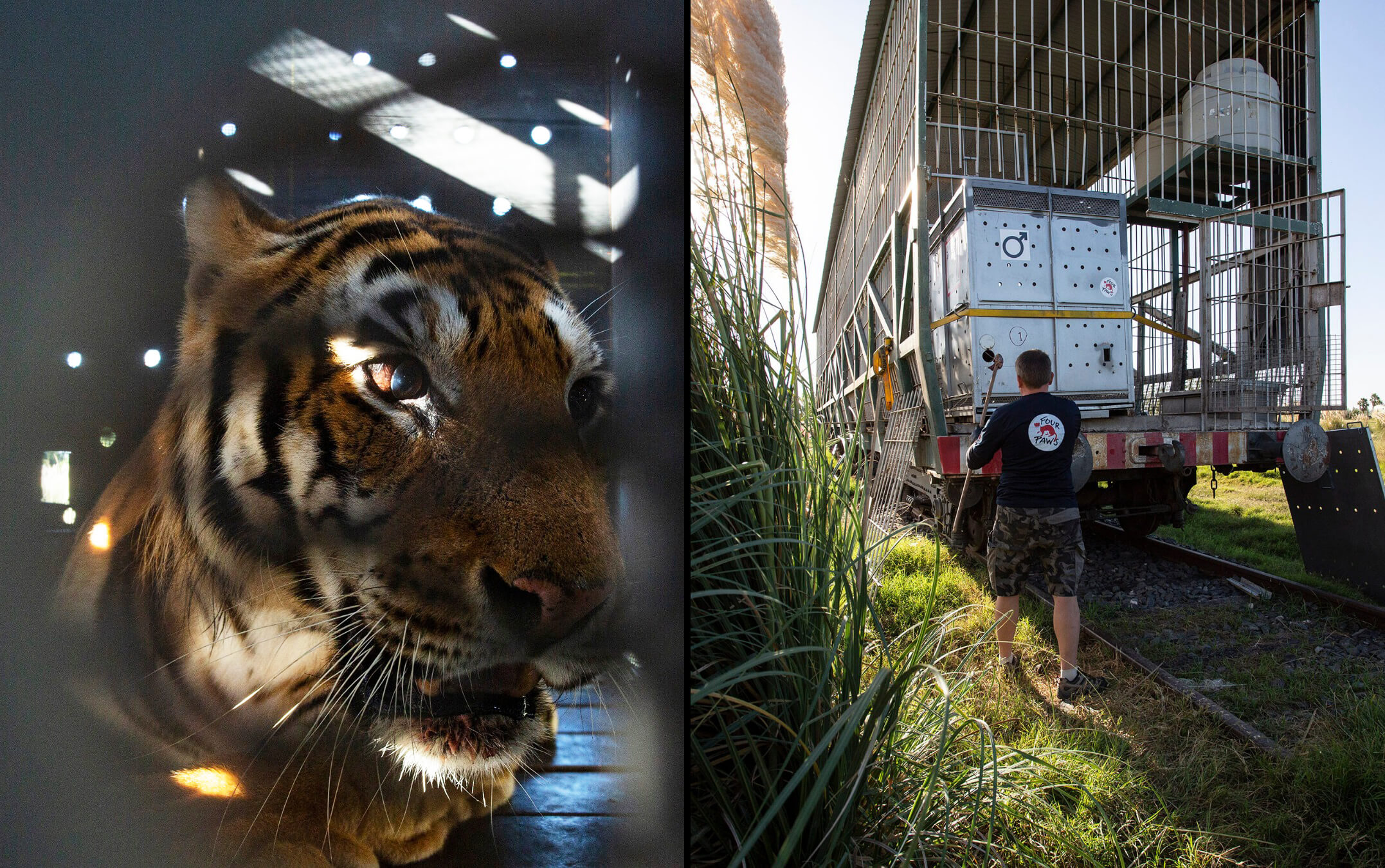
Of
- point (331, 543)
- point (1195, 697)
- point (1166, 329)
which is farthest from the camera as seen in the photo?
point (1166, 329)

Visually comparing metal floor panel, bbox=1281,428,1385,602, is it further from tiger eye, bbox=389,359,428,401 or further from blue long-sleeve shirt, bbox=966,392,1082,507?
tiger eye, bbox=389,359,428,401

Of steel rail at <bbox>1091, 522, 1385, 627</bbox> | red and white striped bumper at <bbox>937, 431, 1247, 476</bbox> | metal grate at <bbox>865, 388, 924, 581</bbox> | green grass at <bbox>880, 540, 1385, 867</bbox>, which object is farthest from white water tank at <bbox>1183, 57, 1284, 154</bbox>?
green grass at <bbox>880, 540, 1385, 867</bbox>

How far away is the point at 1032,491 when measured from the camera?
3352 millimetres

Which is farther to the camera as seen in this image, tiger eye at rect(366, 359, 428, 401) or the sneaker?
the sneaker

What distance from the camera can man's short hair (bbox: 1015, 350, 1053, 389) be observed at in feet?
11.0

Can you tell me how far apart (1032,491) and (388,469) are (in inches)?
131

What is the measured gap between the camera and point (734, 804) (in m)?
1.15

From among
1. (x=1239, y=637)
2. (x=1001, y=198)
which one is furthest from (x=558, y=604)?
(x=1001, y=198)

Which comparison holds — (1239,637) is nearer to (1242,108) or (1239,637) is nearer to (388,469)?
(388,469)

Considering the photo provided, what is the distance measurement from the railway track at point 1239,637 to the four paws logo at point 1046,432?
1.09m

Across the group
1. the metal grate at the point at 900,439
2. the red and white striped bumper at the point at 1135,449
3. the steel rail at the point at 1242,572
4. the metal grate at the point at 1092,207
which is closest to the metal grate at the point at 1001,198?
the metal grate at the point at 1092,207

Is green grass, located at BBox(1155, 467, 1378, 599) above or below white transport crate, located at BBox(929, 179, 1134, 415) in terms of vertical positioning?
below

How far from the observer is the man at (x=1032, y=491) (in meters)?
3.26

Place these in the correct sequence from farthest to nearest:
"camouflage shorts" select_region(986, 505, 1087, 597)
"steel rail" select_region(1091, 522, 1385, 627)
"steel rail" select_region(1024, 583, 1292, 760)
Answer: "steel rail" select_region(1091, 522, 1385, 627), "camouflage shorts" select_region(986, 505, 1087, 597), "steel rail" select_region(1024, 583, 1292, 760)
